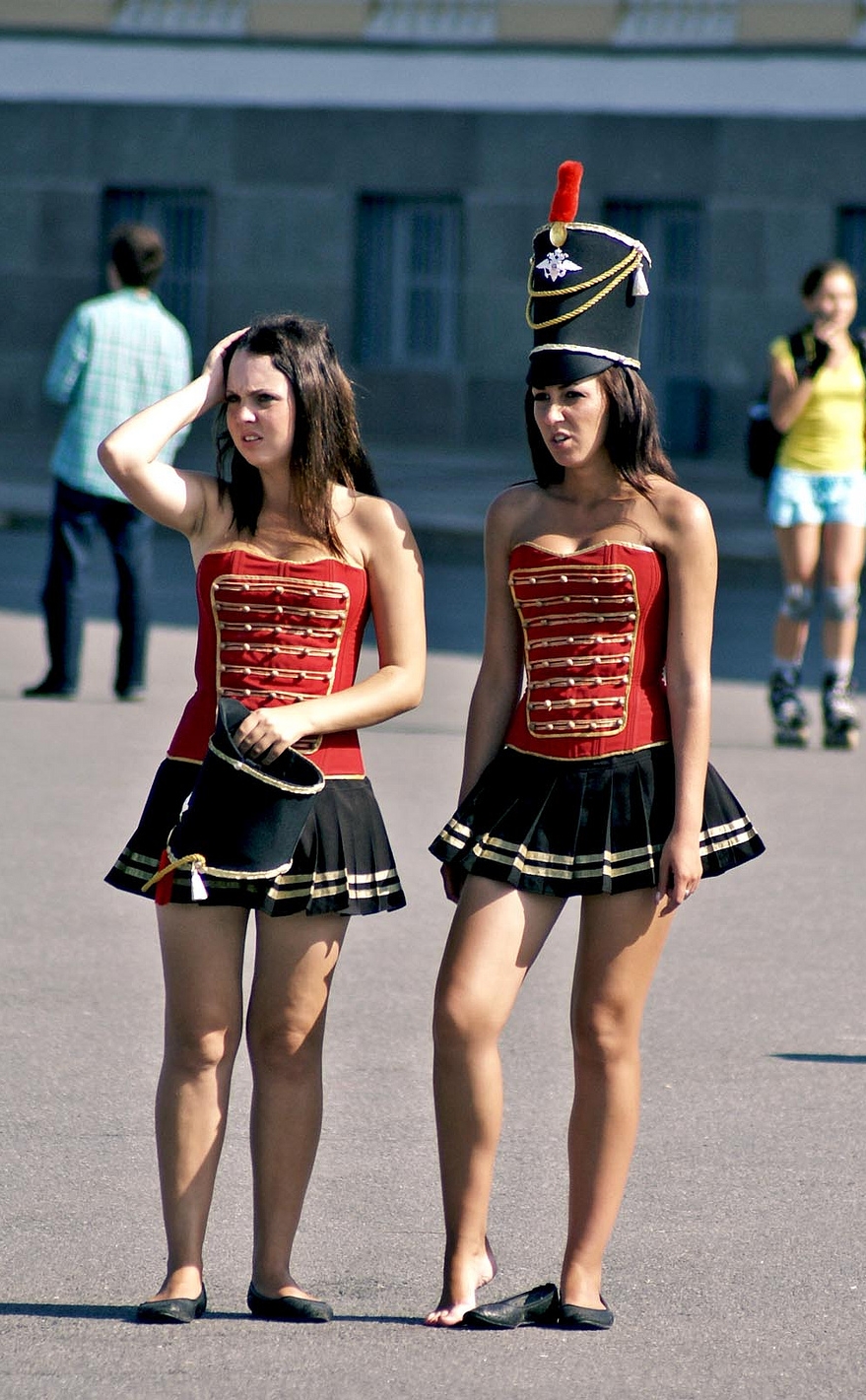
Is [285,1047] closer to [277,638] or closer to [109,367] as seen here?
[277,638]

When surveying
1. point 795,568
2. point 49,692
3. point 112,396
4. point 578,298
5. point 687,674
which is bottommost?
point 49,692

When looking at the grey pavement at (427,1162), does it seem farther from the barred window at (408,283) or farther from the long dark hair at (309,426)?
the barred window at (408,283)

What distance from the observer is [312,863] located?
150 inches

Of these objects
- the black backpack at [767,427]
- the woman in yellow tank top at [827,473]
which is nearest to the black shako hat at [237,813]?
the woman in yellow tank top at [827,473]

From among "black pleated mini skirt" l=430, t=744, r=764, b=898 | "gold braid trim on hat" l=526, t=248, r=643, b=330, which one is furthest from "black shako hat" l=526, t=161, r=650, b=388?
"black pleated mini skirt" l=430, t=744, r=764, b=898

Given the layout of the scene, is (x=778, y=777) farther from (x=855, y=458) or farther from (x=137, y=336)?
(x=137, y=336)

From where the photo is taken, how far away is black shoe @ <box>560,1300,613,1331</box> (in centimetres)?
388

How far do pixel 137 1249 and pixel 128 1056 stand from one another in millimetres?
1275

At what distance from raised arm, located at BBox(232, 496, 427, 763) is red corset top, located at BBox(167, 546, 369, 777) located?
0.14 feet

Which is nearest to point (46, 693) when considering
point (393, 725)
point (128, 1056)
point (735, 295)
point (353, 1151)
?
point (393, 725)

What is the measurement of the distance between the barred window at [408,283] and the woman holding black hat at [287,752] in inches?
890

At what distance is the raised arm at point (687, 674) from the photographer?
382cm

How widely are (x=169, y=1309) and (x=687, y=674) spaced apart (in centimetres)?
140

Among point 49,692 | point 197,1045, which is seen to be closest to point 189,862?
point 197,1045
